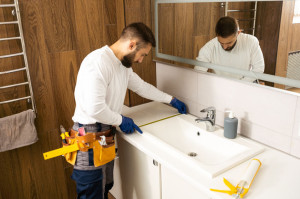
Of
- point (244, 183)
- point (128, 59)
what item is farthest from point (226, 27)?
point (244, 183)

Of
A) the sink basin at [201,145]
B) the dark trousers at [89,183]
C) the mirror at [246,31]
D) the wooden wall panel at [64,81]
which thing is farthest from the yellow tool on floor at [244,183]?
the wooden wall panel at [64,81]

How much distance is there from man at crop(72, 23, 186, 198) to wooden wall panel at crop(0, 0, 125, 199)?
49 centimetres

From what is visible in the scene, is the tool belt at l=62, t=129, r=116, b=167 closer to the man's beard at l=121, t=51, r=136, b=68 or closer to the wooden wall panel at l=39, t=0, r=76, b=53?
the man's beard at l=121, t=51, r=136, b=68

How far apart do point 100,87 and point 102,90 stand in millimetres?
23

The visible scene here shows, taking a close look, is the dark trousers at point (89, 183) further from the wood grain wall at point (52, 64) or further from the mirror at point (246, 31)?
the mirror at point (246, 31)

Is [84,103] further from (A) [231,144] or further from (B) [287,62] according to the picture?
(B) [287,62]

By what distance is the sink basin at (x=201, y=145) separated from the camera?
57.6 inches

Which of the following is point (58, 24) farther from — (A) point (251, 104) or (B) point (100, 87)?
(A) point (251, 104)

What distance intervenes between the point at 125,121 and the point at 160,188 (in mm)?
471

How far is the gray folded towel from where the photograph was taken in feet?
6.44

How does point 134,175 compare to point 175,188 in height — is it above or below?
below

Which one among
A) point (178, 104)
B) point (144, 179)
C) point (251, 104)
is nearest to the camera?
point (251, 104)

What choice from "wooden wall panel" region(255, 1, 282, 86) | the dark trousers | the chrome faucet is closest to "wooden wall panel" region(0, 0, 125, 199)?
the dark trousers

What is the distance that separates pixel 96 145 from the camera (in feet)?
5.70
